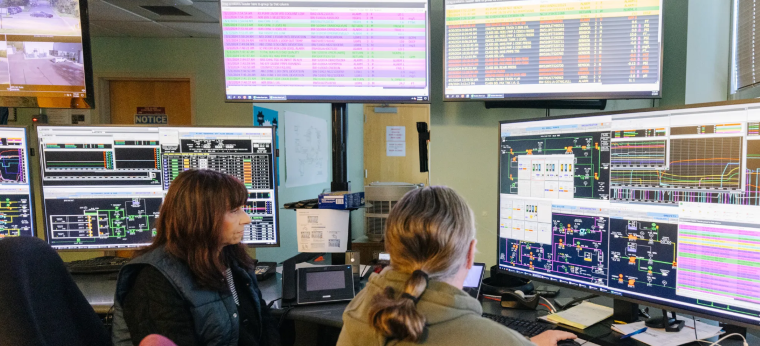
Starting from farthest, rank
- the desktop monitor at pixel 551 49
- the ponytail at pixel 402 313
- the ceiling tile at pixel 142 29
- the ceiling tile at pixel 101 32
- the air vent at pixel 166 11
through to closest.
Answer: the ceiling tile at pixel 101 32 → the ceiling tile at pixel 142 29 → the air vent at pixel 166 11 → the desktop monitor at pixel 551 49 → the ponytail at pixel 402 313

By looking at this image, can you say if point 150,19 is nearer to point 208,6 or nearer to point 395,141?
point 208,6

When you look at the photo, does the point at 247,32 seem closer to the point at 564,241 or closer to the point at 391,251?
the point at 391,251

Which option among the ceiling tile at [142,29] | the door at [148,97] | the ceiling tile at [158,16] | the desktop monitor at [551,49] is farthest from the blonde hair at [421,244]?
the door at [148,97]

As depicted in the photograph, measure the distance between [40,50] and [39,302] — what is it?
51.7 inches

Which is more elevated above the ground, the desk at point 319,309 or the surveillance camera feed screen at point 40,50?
the surveillance camera feed screen at point 40,50

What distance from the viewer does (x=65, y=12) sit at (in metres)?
1.91

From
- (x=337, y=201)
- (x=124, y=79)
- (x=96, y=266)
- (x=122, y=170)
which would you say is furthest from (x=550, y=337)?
(x=124, y=79)

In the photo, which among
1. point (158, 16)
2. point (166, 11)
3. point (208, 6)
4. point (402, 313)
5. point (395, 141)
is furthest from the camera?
Result: point (395, 141)

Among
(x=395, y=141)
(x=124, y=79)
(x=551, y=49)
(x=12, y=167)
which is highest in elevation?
(x=124, y=79)

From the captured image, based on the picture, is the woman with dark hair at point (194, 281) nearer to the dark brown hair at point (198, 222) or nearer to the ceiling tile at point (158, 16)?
the dark brown hair at point (198, 222)

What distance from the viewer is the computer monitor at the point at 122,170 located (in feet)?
6.19

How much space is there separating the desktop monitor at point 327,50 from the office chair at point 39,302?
955 mm

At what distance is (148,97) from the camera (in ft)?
15.9

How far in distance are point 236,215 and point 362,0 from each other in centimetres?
98
